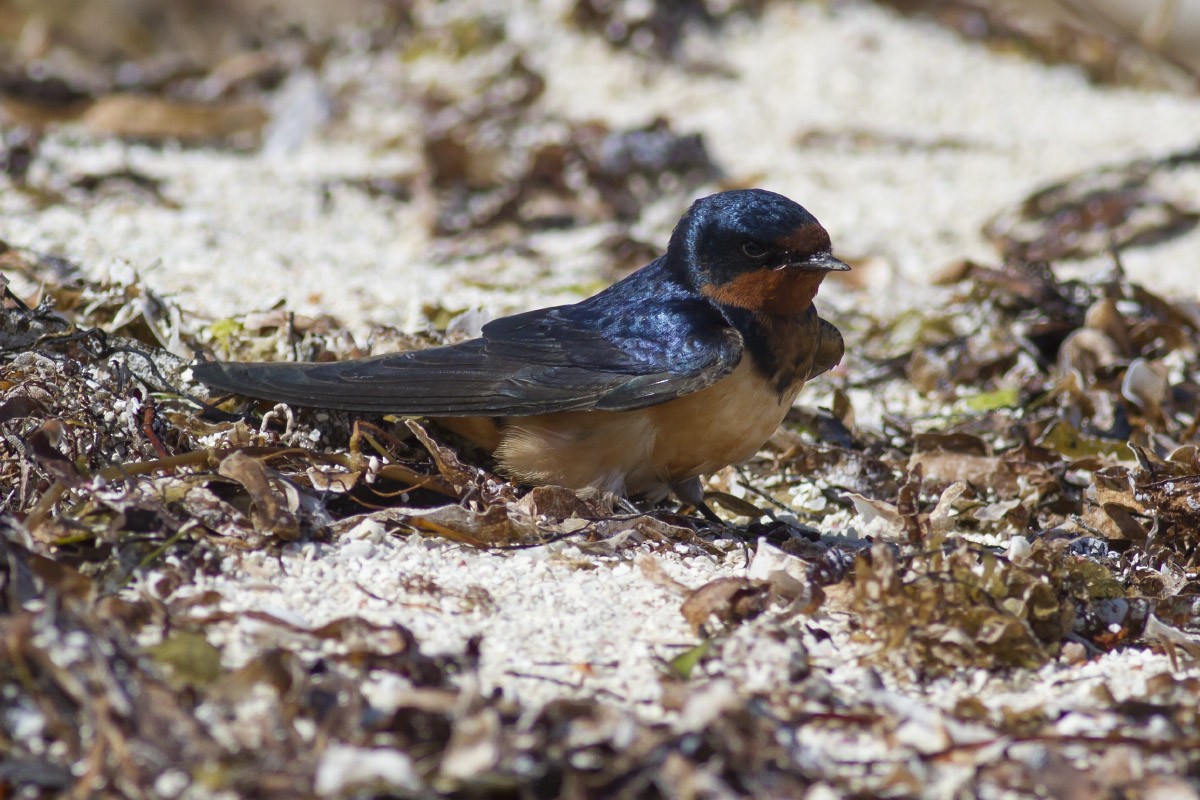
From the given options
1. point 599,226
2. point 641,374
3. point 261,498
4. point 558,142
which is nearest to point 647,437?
point 641,374

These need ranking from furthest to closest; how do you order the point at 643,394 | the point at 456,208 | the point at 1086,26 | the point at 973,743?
the point at 1086,26 → the point at 456,208 → the point at 643,394 → the point at 973,743

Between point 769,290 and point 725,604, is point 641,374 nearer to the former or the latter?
point 769,290

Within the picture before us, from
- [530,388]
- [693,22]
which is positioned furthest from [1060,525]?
[693,22]

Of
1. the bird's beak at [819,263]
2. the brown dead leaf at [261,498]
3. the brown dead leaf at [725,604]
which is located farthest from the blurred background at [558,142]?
the brown dead leaf at [725,604]

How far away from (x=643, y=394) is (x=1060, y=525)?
3.56 feet

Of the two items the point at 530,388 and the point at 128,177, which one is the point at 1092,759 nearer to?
the point at 530,388

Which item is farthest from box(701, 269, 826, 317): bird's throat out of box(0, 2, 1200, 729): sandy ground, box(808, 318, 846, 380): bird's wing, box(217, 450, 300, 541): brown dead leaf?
box(217, 450, 300, 541): brown dead leaf

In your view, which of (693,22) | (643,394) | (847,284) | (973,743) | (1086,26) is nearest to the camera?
(973,743)

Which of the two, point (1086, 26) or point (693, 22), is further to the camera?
point (1086, 26)

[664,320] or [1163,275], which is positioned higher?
[664,320]

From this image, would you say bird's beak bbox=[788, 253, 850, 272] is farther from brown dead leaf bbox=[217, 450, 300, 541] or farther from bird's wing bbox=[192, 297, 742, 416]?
brown dead leaf bbox=[217, 450, 300, 541]

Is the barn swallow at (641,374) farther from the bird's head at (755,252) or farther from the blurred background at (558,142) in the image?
the blurred background at (558,142)

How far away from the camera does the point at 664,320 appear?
327 cm

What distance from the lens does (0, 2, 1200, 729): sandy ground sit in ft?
7.75
